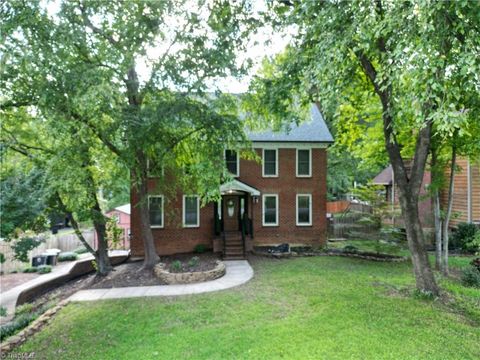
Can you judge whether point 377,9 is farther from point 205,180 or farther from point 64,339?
point 64,339

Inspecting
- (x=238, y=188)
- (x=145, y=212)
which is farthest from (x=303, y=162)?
(x=145, y=212)

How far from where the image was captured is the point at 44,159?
9734 mm

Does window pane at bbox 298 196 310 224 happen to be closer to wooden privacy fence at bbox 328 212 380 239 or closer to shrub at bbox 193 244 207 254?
wooden privacy fence at bbox 328 212 380 239

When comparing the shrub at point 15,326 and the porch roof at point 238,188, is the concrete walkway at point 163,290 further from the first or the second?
the porch roof at point 238,188

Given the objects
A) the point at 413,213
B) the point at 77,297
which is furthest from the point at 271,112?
the point at 77,297

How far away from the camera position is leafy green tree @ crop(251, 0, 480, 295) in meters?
4.43

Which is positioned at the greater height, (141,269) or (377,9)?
(377,9)

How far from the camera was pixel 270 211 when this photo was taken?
16.0 metres

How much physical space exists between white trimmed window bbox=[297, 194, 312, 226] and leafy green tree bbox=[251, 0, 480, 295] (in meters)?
7.24

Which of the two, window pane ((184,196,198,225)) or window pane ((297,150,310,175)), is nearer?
window pane ((184,196,198,225))

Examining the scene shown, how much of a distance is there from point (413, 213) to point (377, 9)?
503 centimetres

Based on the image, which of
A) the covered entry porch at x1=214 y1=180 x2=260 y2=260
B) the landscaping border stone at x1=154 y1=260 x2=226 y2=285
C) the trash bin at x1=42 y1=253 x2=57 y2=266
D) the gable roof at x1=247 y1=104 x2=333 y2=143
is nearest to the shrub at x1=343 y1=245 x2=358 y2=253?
the covered entry porch at x1=214 y1=180 x2=260 y2=260

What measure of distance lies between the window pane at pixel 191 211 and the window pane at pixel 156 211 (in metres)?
1.28

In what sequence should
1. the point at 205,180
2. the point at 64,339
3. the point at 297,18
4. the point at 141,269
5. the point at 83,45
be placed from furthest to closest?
the point at 141,269 → the point at 205,180 → the point at 83,45 → the point at 297,18 → the point at 64,339
